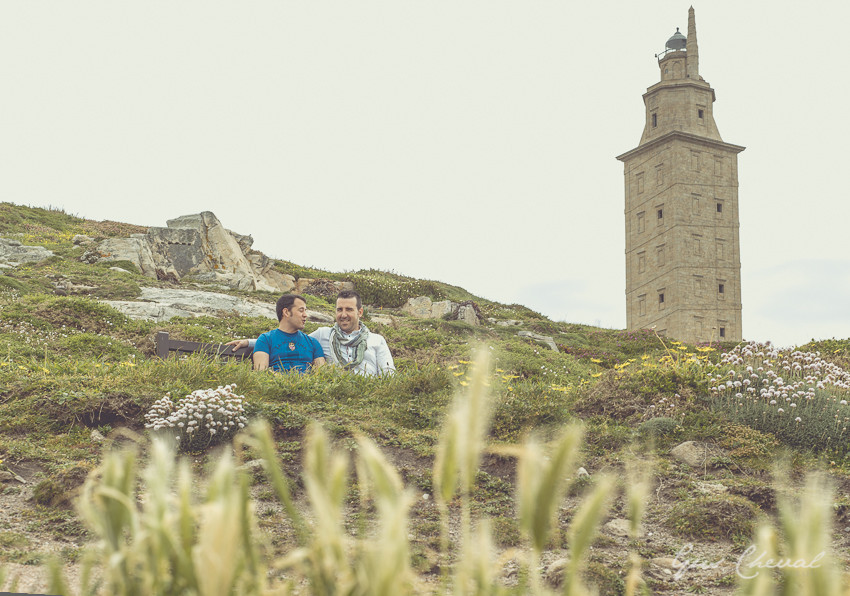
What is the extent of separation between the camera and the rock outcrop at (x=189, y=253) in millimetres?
24000

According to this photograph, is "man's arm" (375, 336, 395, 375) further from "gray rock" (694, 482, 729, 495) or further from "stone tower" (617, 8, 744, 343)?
"stone tower" (617, 8, 744, 343)

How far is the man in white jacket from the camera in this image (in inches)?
360

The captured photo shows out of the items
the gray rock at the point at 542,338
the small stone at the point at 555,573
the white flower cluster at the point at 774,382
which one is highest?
the gray rock at the point at 542,338

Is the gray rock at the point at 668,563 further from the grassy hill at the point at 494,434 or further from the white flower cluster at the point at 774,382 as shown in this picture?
the white flower cluster at the point at 774,382

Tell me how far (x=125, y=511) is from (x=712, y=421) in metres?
6.60

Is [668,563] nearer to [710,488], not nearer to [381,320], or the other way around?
[710,488]

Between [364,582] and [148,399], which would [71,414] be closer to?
[148,399]

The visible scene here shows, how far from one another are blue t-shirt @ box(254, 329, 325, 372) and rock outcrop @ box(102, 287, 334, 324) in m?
7.79

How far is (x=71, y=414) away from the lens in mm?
6363

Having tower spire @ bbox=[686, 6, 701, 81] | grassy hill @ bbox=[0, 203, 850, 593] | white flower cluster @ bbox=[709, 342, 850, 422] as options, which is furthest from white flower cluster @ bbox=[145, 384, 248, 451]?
tower spire @ bbox=[686, 6, 701, 81]

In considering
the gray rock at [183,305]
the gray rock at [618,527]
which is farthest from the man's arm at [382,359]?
the gray rock at [183,305]

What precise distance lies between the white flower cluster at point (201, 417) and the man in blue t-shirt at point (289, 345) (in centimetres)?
252

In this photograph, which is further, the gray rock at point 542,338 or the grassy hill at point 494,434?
the gray rock at point 542,338

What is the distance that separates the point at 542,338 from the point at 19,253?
1751 centimetres
